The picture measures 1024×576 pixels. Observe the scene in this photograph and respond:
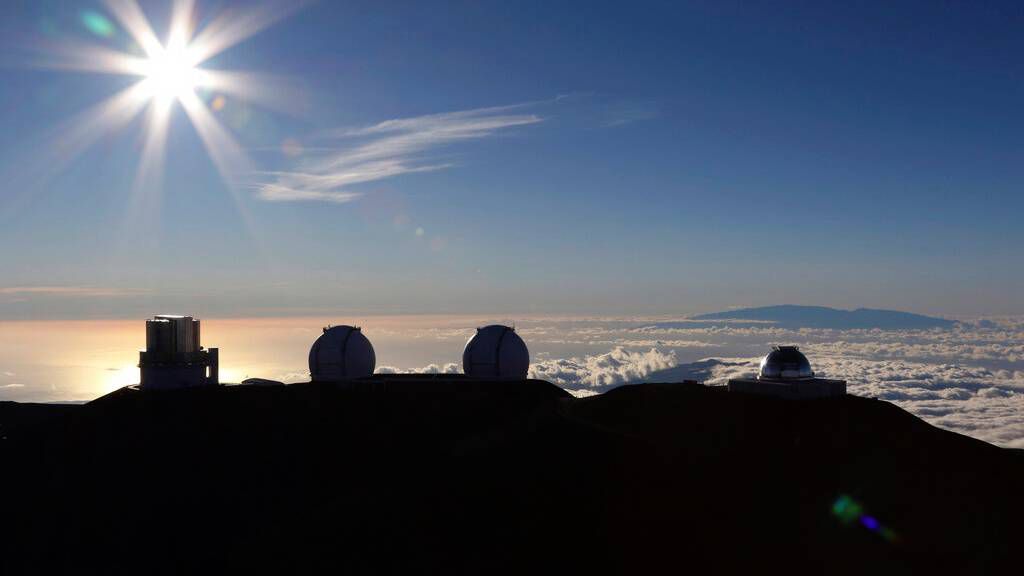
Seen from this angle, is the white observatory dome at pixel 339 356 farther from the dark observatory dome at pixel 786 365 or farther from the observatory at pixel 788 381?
the dark observatory dome at pixel 786 365

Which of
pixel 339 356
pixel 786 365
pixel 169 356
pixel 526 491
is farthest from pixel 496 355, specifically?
pixel 169 356

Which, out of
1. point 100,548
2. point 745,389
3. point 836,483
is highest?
point 745,389

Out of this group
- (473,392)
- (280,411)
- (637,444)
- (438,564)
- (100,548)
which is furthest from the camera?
(473,392)

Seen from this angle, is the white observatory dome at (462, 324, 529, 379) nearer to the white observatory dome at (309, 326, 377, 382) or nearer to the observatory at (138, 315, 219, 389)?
the white observatory dome at (309, 326, 377, 382)

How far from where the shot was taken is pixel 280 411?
39.3 meters

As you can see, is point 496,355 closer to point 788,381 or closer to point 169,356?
point 788,381

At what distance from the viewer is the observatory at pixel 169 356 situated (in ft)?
137

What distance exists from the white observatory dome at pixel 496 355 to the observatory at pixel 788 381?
14.3m

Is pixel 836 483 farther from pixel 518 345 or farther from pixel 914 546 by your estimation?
pixel 518 345

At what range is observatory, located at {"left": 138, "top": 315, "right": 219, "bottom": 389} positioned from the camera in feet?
137

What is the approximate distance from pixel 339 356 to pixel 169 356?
31.0 feet

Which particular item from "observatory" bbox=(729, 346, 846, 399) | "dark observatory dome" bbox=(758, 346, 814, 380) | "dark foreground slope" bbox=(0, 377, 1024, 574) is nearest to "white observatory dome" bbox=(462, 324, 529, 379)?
"dark foreground slope" bbox=(0, 377, 1024, 574)

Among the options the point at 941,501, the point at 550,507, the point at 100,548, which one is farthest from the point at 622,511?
the point at 100,548

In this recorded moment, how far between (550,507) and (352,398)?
1822 cm
